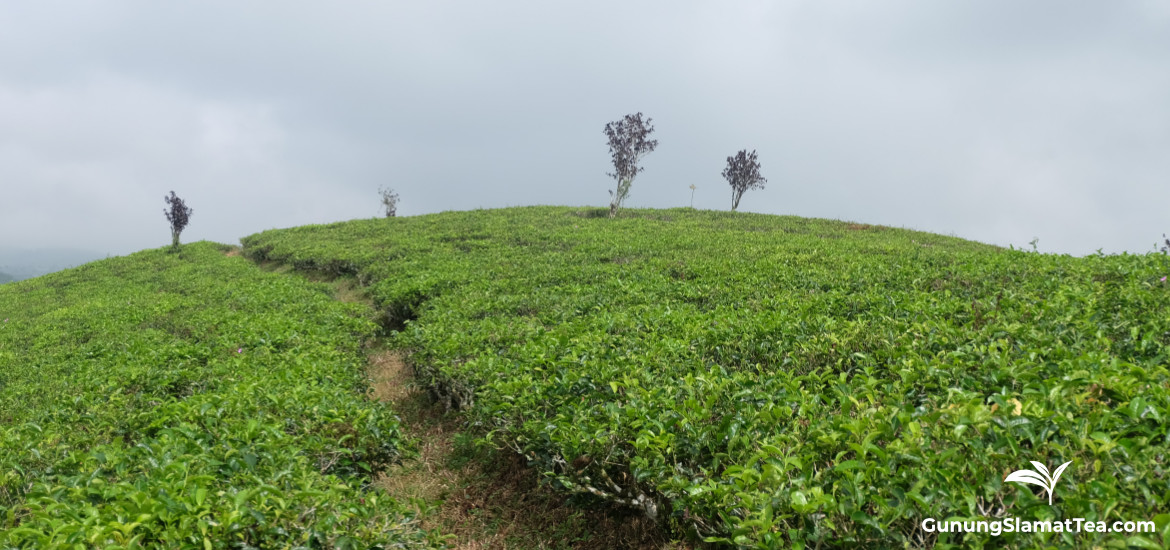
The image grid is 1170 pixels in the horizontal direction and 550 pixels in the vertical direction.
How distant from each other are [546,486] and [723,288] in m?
5.99

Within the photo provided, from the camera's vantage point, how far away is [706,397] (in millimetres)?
4863

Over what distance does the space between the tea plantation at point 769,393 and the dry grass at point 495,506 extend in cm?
42

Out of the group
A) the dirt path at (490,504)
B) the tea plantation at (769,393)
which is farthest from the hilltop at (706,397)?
the dirt path at (490,504)

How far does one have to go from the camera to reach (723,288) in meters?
10.5

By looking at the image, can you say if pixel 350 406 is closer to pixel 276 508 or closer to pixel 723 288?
pixel 276 508

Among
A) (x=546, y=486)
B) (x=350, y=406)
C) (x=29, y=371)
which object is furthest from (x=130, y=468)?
(x=29, y=371)

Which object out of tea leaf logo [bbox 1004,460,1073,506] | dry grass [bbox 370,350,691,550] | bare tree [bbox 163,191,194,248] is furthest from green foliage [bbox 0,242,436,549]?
bare tree [bbox 163,191,194,248]

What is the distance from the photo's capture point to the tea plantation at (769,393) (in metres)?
3.04

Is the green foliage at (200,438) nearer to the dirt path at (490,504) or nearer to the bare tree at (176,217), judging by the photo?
the dirt path at (490,504)

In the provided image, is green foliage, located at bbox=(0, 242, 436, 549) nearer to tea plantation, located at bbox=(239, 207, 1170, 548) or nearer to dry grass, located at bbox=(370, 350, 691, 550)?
tea plantation, located at bbox=(239, 207, 1170, 548)

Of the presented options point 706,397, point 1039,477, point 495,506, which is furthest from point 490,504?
point 1039,477

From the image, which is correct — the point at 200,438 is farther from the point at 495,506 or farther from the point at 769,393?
the point at 769,393

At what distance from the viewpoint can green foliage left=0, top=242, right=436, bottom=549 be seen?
3.22 metres

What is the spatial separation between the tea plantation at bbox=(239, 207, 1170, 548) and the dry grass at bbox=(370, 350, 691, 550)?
1.39ft
